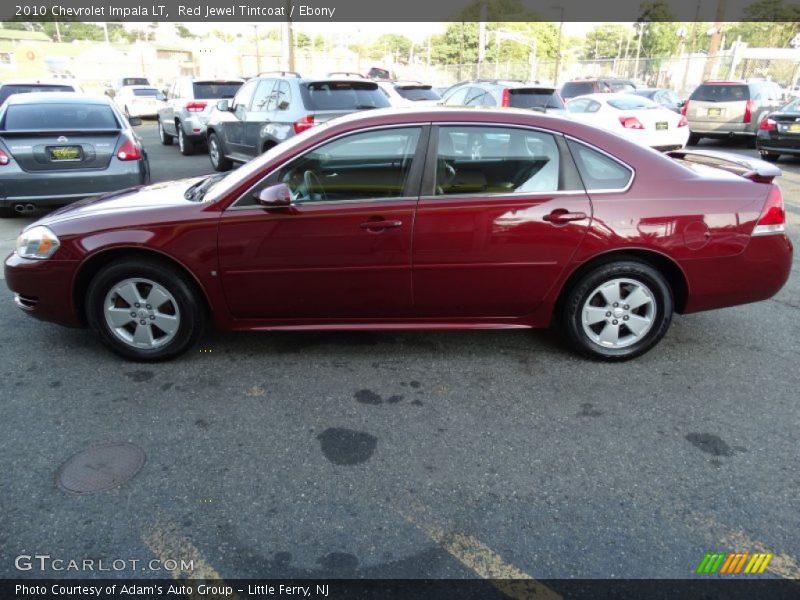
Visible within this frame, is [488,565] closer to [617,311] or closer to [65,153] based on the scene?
[617,311]

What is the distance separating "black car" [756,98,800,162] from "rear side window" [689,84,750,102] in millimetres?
2624

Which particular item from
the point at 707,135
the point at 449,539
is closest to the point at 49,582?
the point at 449,539

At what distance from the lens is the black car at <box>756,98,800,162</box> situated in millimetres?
12102

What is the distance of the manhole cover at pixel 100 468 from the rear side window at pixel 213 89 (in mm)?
12103

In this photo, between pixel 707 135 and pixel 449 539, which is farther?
pixel 707 135

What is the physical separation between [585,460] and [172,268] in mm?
2636

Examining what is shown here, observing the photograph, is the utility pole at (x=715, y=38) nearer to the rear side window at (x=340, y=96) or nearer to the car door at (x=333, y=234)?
the rear side window at (x=340, y=96)

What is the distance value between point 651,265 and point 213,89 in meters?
12.5

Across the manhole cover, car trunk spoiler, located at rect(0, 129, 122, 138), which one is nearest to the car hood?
the manhole cover

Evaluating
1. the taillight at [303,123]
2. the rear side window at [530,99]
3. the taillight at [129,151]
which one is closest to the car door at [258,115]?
the taillight at [303,123]

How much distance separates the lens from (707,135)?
1562 centimetres

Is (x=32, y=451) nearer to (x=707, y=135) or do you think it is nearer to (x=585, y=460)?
(x=585, y=460)

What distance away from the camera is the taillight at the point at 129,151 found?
734 cm

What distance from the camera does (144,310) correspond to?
3836mm
